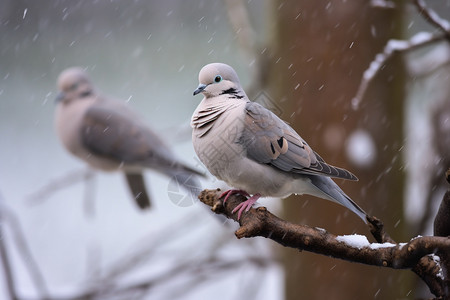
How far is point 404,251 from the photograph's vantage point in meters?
0.79

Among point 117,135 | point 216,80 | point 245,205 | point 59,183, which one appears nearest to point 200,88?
point 216,80

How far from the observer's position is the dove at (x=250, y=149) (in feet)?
2.50

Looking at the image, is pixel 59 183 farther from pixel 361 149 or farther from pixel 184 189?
pixel 184 189

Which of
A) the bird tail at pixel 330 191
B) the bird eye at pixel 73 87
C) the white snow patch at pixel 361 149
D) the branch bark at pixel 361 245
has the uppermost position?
the bird eye at pixel 73 87

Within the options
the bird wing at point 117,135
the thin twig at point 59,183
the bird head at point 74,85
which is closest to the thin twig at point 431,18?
the bird wing at point 117,135

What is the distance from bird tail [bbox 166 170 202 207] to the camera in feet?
2.35

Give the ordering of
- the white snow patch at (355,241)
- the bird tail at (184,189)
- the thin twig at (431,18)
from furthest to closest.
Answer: the thin twig at (431,18)
the white snow patch at (355,241)
the bird tail at (184,189)

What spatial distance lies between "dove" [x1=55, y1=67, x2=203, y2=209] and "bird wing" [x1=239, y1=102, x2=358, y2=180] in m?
1.06

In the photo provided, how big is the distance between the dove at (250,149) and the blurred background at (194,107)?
0.17 feet

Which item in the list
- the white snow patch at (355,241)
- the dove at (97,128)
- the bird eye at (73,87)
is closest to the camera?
the white snow patch at (355,241)

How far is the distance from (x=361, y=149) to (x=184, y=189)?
972 mm

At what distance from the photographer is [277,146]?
2.86 feet

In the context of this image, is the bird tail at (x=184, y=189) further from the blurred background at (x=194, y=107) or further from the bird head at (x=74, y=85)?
the bird head at (x=74, y=85)

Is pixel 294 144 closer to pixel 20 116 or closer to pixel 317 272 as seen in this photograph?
pixel 317 272
